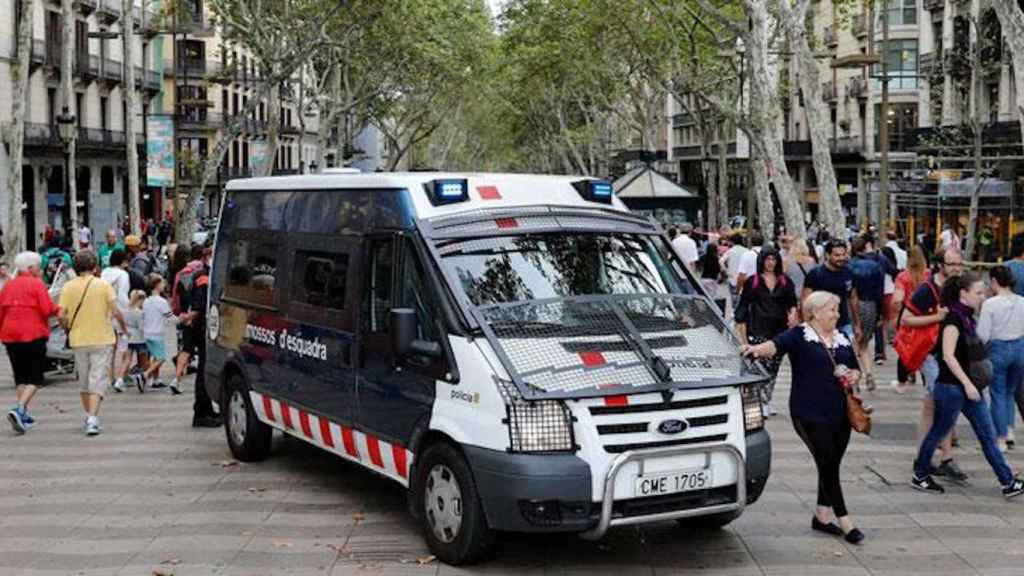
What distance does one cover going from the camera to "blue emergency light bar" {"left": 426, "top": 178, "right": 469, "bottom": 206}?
7.90m

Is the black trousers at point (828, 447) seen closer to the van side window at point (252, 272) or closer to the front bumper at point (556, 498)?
the front bumper at point (556, 498)

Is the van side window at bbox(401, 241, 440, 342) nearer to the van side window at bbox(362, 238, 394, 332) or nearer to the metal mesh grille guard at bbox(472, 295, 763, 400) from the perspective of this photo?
the van side window at bbox(362, 238, 394, 332)

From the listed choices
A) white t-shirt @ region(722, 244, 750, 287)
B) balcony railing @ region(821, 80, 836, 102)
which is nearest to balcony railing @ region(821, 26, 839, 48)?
balcony railing @ region(821, 80, 836, 102)

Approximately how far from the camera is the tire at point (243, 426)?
10422 mm

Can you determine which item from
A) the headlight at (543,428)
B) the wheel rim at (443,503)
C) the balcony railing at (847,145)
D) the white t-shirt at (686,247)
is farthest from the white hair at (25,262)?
the balcony railing at (847,145)

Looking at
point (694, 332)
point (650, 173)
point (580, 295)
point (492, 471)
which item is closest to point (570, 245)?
Result: point (580, 295)

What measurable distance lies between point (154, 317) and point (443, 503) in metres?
8.36

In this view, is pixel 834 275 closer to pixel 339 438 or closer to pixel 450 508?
pixel 339 438

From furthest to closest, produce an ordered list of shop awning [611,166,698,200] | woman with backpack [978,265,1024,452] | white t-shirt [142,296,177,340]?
shop awning [611,166,698,200]
white t-shirt [142,296,177,340]
woman with backpack [978,265,1024,452]

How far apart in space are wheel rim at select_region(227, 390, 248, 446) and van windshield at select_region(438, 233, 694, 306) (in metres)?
3.62

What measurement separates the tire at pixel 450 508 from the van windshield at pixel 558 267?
961 mm

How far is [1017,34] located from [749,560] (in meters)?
11.8

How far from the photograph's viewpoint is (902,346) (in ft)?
33.3

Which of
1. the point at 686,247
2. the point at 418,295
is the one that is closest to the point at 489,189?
the point at 418,295
